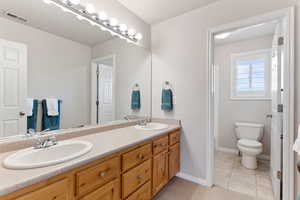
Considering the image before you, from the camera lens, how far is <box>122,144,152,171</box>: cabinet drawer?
124cm

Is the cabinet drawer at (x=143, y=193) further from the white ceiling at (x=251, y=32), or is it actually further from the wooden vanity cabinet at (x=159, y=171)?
the white ceiling at (x=251, y=32)

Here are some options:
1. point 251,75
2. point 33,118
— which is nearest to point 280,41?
point 251,75

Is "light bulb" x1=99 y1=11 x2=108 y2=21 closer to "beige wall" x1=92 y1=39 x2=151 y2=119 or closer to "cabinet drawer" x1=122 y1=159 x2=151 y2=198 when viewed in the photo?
"beige wall" x1=92 y1=39 x2=151 y2=119

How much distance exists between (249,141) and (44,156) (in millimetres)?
2954

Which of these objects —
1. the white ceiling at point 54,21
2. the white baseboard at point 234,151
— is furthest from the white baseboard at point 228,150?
the white ceiling at point 54,21

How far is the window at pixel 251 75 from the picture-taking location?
111 inches

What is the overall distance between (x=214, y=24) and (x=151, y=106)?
1.47 meters

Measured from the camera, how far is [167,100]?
7.27 feet

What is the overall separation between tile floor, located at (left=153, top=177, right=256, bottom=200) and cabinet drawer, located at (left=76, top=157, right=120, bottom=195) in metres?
0.96

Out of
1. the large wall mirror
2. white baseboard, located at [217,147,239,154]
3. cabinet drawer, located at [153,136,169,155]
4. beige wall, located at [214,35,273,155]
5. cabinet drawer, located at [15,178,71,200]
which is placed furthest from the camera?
white baseboard, located at [217,147,239,154]

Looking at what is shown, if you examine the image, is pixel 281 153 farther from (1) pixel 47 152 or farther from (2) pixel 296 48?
(1) pixel 47 152

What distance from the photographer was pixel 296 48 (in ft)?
4.70

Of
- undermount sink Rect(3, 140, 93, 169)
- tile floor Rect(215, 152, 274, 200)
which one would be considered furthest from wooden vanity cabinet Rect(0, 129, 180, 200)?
tile floor Rect(215, 152, 274, 200)

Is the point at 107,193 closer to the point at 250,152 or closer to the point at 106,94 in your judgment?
the point at 106,94
